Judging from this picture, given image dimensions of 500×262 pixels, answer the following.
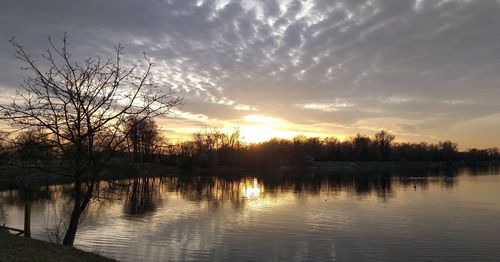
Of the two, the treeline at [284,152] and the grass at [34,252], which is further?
the treeline at [284,152]

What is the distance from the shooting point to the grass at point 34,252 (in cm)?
1216

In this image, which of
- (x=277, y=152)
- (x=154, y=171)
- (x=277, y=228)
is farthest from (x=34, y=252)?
(x=277, y=152)

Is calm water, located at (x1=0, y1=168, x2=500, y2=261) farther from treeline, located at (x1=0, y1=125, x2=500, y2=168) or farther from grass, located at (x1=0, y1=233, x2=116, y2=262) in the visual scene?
treeline, located at (x1=0, y1=125, x2=500, y2=168)

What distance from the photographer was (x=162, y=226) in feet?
95.6

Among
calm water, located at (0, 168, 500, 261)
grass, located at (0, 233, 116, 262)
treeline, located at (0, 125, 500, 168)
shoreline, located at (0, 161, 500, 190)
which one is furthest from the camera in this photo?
treeline, located at (0, 125, 500, 168)

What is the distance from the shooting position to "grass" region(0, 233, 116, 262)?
39.9ft

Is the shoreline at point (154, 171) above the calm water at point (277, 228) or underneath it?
above

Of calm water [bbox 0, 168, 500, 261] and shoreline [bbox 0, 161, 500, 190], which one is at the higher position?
shoreline [bbox 0, 161, 500, 190]

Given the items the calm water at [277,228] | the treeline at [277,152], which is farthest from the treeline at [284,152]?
the calm water at [277,228]

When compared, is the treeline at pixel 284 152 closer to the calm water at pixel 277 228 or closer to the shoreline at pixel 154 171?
the shoreline at pixel 154 171

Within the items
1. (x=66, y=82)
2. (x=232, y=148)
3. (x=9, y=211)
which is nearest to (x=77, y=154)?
(x=66, y=82)

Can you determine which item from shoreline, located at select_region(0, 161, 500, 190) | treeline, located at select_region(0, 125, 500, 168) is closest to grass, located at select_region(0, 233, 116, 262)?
shoreline, located at select_region(0, 161, 500, 190)

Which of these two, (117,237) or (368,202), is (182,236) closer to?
(117,237)

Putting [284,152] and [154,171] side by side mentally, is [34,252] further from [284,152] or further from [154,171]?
[284,152]
